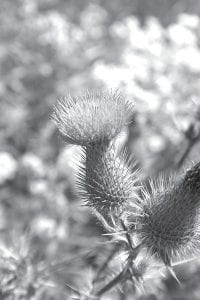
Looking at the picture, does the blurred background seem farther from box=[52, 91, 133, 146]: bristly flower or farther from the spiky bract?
box=[52, 91, 133, 146]: bristly flower

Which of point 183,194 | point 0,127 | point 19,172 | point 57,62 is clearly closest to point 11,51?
point 57,62

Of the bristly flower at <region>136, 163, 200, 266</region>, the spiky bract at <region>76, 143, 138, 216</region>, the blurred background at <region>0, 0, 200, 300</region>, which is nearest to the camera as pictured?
the bristly flower at <region>136, 163, 200, 266</region>

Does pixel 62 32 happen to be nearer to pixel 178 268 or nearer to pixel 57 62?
pixel 57 62

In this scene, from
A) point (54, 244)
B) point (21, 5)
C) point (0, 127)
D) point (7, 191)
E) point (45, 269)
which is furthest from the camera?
point (21, 5)

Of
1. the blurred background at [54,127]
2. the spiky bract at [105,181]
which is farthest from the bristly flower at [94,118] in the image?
the blurred background at [54,127]

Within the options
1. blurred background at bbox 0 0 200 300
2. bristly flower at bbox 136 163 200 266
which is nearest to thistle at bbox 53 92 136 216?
bristly flower at bbox 136 163 200 266

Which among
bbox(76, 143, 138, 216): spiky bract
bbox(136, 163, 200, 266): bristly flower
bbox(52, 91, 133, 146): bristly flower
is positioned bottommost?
bbox(136, 163, 200, 266): bristly flower

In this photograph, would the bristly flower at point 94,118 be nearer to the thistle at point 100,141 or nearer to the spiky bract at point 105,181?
the thistle at point 100,141
